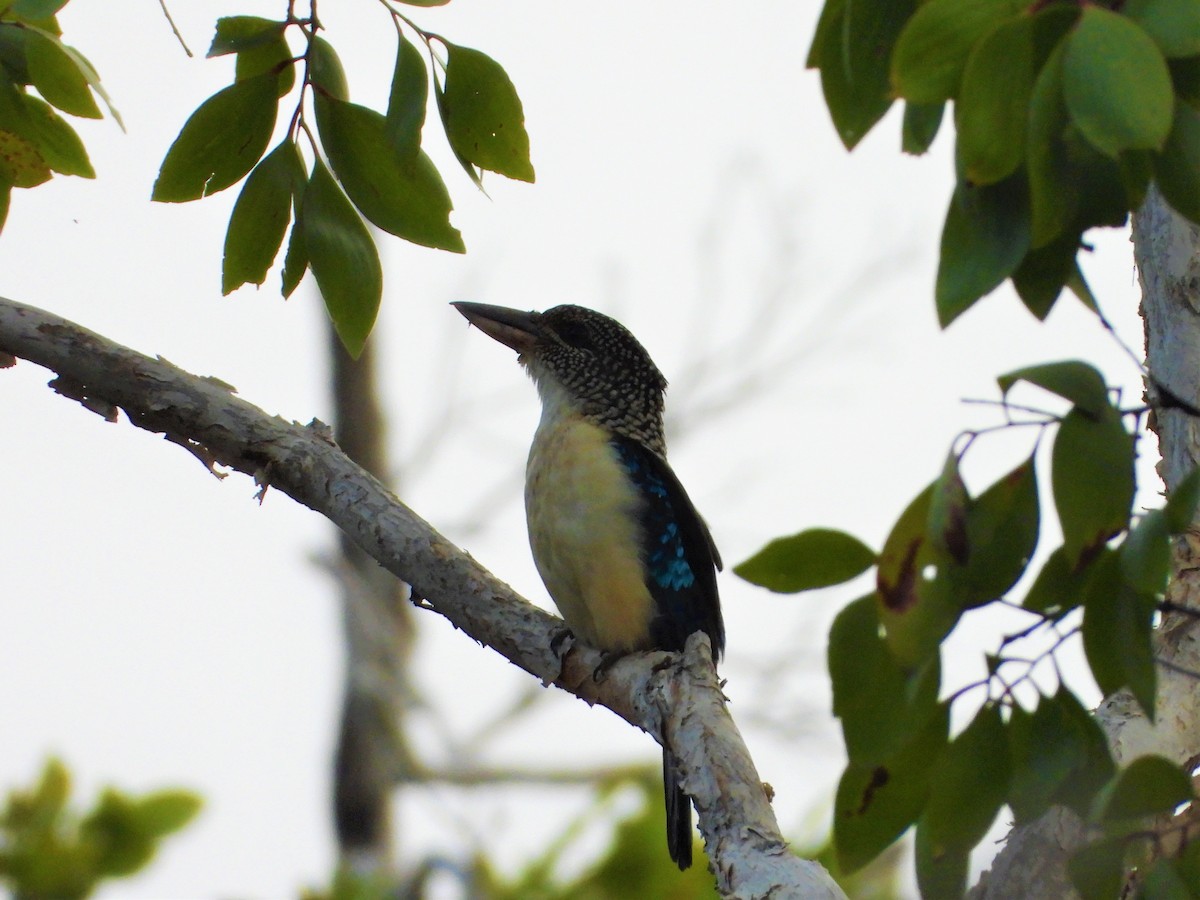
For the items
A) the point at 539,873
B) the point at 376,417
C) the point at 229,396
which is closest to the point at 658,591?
the point at 229,396

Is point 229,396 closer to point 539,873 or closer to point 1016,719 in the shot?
point 1016,719

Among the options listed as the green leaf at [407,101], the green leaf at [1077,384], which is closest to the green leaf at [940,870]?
the green leaf at [1077,384]

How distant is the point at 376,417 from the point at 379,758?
363 centimetres

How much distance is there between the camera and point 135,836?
5.59m

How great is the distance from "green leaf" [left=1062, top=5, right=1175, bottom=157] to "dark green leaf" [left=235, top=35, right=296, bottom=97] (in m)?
1.52

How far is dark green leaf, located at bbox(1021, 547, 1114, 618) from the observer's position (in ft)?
4.81

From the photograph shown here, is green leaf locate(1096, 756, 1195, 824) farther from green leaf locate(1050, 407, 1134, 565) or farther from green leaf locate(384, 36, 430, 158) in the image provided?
green leaf locate(384, 36, 430, 158)

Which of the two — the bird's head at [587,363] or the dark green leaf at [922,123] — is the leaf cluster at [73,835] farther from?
the dark green leaf at [922,123]

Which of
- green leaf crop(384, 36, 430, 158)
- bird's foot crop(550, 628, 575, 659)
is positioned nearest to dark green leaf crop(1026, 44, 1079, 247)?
green leaf crop(384, 36, 430, 158)

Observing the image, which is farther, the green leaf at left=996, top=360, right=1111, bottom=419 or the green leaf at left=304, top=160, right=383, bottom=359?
the green leaf at left=304, top=160, right=383, bottom=359

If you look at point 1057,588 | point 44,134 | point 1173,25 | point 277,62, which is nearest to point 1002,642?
point 1057,588

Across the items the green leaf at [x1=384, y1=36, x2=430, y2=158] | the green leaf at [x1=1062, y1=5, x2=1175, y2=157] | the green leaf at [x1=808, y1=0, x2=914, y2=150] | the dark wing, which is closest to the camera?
the green leaf at [x1=1062, y1=5, x2=1175, y2=157]

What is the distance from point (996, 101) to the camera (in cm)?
136

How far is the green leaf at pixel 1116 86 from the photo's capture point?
1.26m
